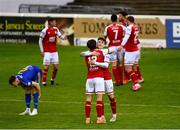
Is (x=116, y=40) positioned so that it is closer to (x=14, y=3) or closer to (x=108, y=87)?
(x=108, y=87)

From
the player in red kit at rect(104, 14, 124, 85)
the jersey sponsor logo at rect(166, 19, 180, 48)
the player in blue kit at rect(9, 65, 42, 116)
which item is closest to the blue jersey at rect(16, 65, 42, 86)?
the player in blue kit at rect(9, 65, 42, 116)

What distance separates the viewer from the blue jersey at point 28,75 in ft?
55.4

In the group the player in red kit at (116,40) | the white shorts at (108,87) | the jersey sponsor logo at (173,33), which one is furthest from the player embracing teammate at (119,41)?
the jersey sponsor logo at (173,33)

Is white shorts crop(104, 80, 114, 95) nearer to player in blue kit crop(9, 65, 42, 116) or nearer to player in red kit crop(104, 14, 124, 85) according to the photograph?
player in blue kit crop(9, 65, 42, 116)

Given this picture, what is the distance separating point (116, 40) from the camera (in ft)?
72.9

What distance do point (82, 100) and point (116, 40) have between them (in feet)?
10.1

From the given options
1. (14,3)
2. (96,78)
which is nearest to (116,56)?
(96,78)

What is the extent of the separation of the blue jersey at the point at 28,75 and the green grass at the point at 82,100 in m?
0.92

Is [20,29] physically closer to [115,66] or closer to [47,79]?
[47,79]

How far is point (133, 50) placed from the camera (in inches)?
862

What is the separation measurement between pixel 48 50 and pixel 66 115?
604cm

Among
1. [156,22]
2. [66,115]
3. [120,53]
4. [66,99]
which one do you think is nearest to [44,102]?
[66,99]

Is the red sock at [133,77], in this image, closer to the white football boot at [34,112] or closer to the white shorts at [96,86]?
the white football boot at [34,112]

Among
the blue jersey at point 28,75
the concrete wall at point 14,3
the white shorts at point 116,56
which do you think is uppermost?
the concrete wall at point 14,3
